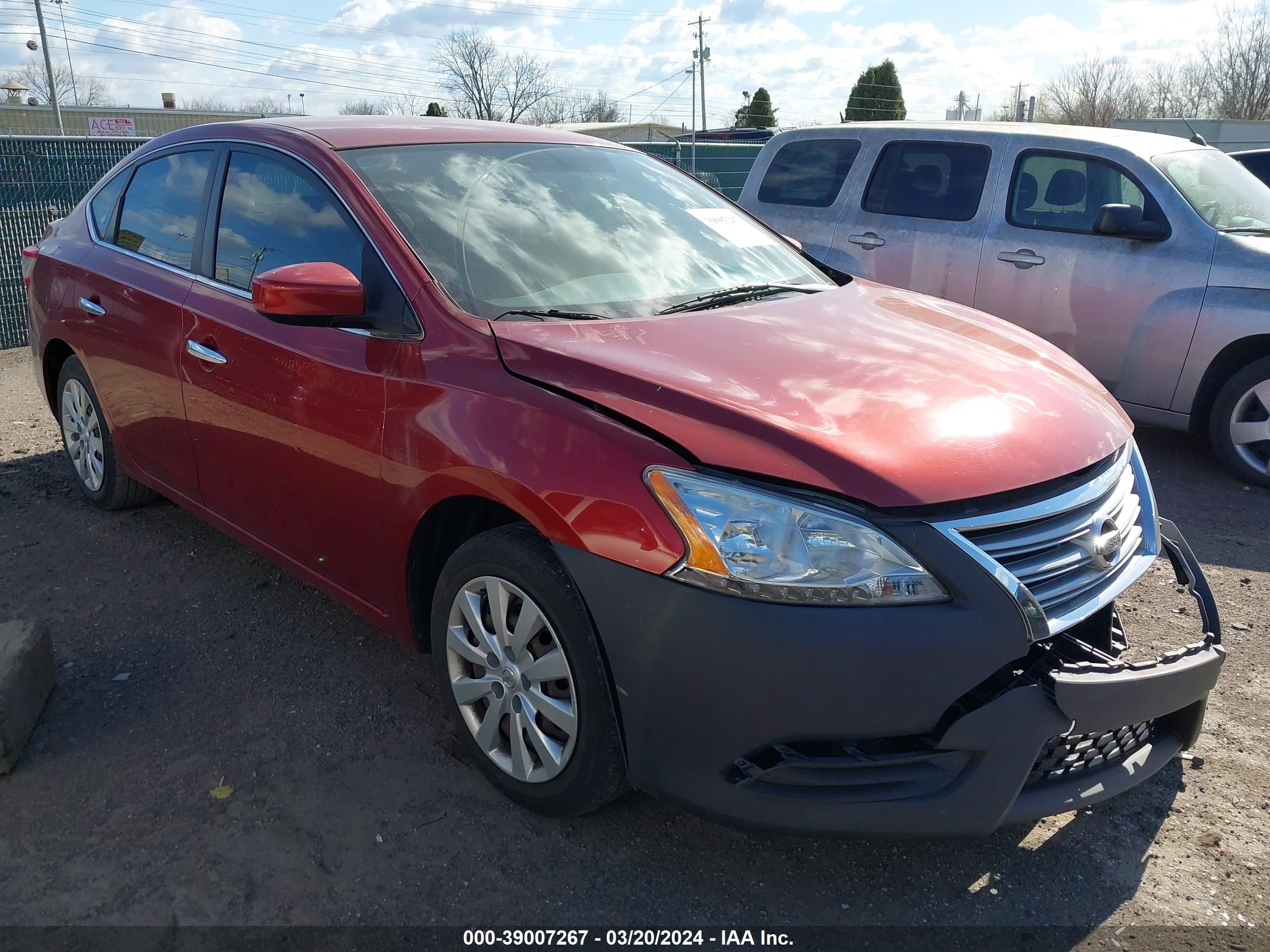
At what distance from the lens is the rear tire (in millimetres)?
4660

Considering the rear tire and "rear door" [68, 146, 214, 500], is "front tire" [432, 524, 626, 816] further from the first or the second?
the rear tire

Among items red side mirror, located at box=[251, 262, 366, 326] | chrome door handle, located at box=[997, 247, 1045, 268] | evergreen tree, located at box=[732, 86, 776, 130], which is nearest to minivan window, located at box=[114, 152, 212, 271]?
red side mirror, located at box=[251, 262, 366, 326]

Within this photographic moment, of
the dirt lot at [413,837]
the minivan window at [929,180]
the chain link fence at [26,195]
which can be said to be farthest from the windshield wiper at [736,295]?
the chain link fence at [26,195]

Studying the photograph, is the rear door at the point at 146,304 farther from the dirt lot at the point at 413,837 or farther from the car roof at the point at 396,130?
the dirt lot at the point at 413,837

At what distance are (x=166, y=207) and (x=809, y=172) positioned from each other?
4582 mm

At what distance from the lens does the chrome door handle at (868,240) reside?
677 cm

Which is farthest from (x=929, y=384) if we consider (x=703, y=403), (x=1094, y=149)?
(x=1094, y=149)

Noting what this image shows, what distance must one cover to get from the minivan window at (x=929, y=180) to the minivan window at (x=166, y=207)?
14.6 ft

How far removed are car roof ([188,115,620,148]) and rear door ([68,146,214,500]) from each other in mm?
294

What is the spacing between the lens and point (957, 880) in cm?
253

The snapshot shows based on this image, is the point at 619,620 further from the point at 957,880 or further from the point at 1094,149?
the point at 1094,149

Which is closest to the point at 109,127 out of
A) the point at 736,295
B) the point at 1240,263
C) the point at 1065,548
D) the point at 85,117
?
the point at 85,117

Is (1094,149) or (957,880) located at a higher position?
(1094,149)

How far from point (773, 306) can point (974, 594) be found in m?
1.35
